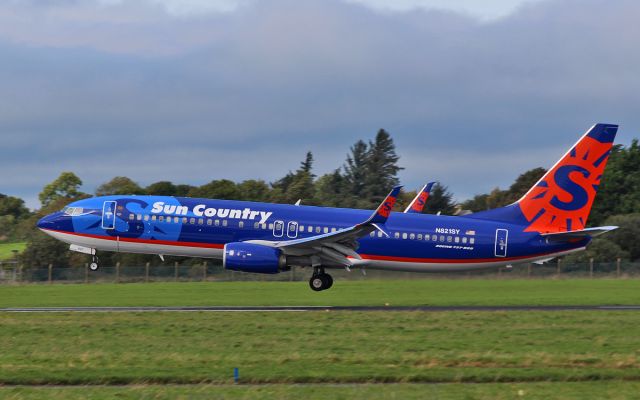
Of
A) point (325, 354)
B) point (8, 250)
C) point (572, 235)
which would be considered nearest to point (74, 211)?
point (572, 235)

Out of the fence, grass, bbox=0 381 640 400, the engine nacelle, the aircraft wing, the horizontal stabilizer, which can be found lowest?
grass, bbox=0 381 640 400

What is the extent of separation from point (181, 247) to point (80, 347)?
1542cm

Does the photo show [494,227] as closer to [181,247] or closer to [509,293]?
[509,293]

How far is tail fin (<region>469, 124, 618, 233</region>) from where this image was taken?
40562mm

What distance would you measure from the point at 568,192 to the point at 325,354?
21934 millimetres

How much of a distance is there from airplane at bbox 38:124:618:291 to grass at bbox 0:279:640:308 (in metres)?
1.47

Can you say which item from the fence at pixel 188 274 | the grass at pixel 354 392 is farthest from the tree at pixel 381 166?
the grass at pixel 354 392

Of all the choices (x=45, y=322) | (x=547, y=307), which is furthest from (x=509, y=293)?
(x=45, y=322)

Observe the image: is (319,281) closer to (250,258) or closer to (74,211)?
(250,258)

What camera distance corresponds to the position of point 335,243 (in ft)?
124

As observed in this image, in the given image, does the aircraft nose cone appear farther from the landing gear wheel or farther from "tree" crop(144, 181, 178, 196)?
"tree" crop(144, 181, 178, 196)

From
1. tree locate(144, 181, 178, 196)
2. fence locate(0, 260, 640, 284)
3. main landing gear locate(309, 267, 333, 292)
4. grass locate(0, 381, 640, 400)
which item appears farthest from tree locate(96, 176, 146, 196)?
grass locate(0, 381, 640, 400)

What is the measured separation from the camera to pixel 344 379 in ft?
60.9

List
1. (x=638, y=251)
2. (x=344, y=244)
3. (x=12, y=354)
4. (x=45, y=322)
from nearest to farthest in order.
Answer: (x=12, y=354)
(x=45, y=322)
(x=344, y=244)
(x=638, y=251)
